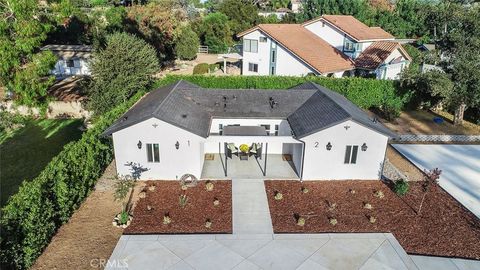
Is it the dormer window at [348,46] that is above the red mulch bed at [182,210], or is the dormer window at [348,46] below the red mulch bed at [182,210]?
above

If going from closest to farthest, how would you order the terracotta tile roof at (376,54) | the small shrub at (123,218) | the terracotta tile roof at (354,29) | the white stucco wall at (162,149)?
the small shrub at (123,218), the white stucco wall at (162,149), the terracotta tile roof at (376,54), the terracotta tile roof at (354,29)

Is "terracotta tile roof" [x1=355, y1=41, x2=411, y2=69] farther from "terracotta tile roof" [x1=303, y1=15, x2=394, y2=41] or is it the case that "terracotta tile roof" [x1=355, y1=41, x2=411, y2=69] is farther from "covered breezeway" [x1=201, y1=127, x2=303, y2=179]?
"covered breezeway" [x1=201, y1=127, x2=303, y2=179]

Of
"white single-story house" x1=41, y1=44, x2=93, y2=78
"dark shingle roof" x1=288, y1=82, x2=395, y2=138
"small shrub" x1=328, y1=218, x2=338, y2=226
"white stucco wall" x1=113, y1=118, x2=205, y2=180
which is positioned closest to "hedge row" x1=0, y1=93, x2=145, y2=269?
"white stucco wall" x1=113, y1=118, x2=205, y2=180

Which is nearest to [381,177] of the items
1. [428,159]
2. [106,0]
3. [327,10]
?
[428,159]

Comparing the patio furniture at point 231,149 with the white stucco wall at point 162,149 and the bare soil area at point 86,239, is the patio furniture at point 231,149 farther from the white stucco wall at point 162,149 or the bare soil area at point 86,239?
the bare soil area at point 86,239

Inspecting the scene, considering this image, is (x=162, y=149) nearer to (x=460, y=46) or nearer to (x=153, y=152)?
(x=153, y=152)

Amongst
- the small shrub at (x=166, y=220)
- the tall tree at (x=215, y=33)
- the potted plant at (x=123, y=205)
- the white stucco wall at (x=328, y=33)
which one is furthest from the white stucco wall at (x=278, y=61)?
the small shrub at (x=166, y=220)
